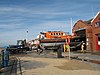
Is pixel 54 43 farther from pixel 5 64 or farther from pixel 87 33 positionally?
pixel 5 64

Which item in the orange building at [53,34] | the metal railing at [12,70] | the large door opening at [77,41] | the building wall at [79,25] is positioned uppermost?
the building wall at [79,25]

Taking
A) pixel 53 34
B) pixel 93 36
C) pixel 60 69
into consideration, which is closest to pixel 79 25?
pixel 53 34

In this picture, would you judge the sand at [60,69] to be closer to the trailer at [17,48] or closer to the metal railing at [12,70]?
the metal railing at [12,70]

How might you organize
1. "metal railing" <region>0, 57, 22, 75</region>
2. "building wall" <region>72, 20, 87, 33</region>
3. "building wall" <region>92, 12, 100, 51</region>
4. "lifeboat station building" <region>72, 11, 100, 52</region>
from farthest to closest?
1. "building wall" <region>72, 20, 87, 33</region>
2. "lifeboat station building" <region>72, 11, 100, 52</region>
3. "building wall" <region>92, 12, 100, 51</region>
4. "metal railing" <region>0, 57, 22, 75</region>

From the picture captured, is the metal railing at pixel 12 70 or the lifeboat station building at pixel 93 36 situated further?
the lifeboat station building at pixel 93 36

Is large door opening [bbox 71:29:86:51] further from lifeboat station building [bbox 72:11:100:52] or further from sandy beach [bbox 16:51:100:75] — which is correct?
sandy beach [bbox 16:51:100:75]

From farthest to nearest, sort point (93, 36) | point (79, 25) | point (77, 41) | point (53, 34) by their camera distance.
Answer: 1. point (79, 25)
2. point (53, 34)
3. point (77, 41)
4. point (93, 36)

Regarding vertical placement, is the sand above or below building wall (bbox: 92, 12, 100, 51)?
below

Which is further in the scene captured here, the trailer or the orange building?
the orange building

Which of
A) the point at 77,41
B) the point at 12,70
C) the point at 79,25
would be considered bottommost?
the point at 12,70

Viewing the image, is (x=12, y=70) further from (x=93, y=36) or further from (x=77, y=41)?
(x=77, y=41)

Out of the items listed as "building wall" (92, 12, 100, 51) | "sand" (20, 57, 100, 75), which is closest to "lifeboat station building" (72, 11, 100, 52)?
"building wall" (92, 12, 100, 51)

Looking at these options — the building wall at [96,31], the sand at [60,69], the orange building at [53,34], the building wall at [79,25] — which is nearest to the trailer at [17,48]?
the orange building at [53,34]

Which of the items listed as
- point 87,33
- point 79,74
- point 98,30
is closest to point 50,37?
point 87,33
